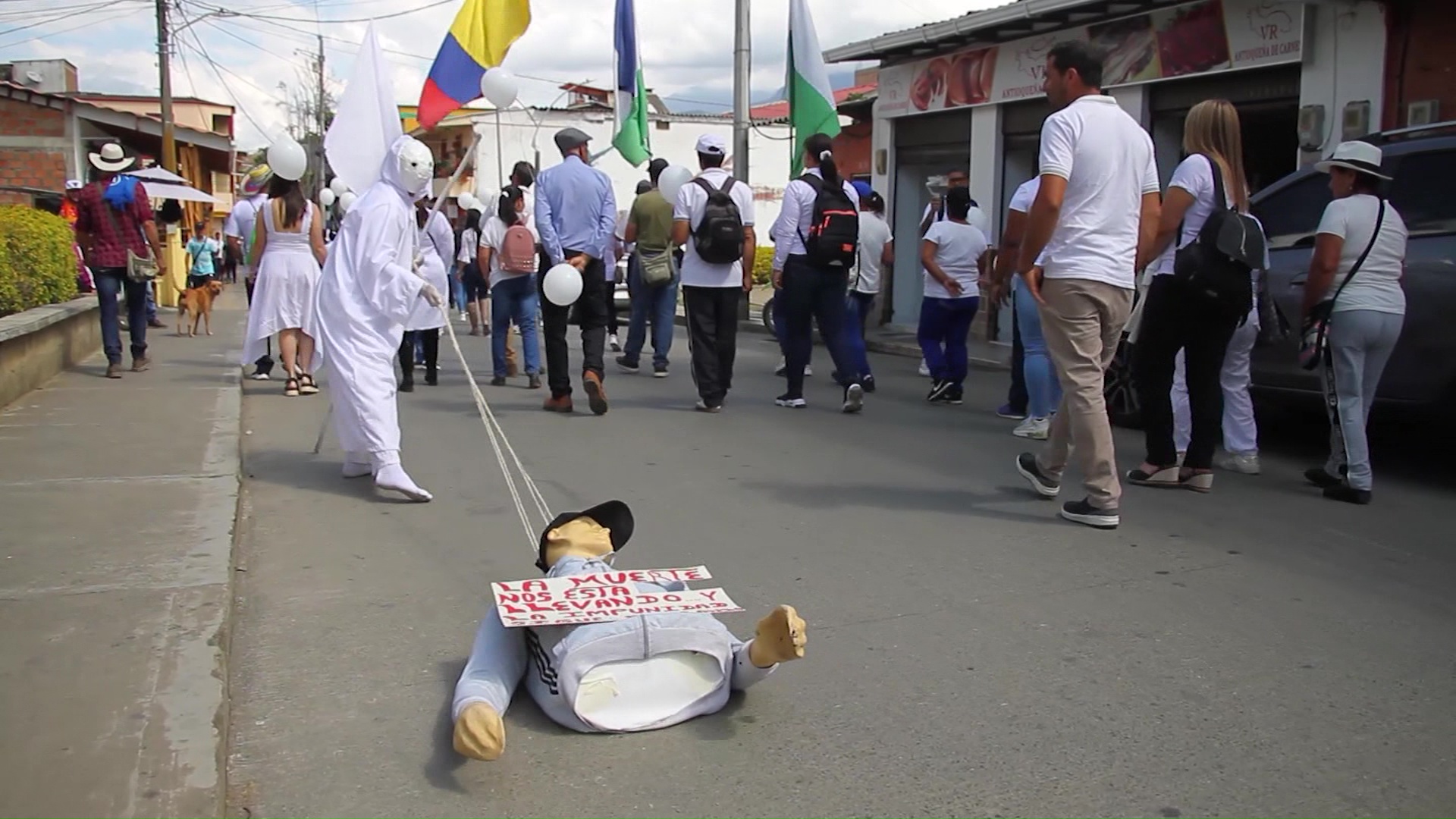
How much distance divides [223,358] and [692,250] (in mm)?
5672

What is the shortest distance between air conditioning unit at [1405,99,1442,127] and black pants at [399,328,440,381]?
7.60 meters

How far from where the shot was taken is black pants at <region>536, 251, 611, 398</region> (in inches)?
361

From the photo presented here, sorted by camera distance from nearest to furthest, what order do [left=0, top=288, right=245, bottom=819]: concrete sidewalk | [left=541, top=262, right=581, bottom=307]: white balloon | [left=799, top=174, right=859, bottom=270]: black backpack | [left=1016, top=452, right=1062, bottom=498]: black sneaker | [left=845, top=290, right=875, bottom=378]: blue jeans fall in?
[left=0, top=288, right=245, bottom=819]: concrete sidewalk < [left=1016, top=452, right=1062, bottom=498]: black sneaker < [left=541, top=262, right=581, bottom=307]: white balloon < [left=799, top=174, right=859, bottom=270]: black backpack < [left=845, top=290, right=875, bottom=378]: blue jeans

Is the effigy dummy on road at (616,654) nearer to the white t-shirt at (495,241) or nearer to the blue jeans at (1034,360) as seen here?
the blue jeans at (1034,360)

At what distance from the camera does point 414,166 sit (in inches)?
251

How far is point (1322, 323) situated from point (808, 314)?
3725 millimetres

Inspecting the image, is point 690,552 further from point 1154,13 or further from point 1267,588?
point 1154,13

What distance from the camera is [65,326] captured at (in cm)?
1086

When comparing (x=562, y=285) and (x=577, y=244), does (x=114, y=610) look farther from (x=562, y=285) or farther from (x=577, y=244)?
(x=577, y=244)

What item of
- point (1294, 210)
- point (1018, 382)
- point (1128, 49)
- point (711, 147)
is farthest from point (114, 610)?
point (1128, 49)

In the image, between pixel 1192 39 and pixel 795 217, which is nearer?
pixel 795 217

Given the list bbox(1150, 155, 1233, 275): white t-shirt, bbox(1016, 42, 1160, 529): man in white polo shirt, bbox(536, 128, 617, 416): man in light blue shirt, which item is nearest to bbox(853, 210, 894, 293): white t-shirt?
bbox(536, 128, 617, 416): man in light blue shirt

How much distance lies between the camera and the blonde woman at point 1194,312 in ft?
21.3

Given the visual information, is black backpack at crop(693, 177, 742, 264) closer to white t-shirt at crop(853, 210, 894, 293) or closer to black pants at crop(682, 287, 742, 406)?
black pants at crop(682, 287, 742, 406)
